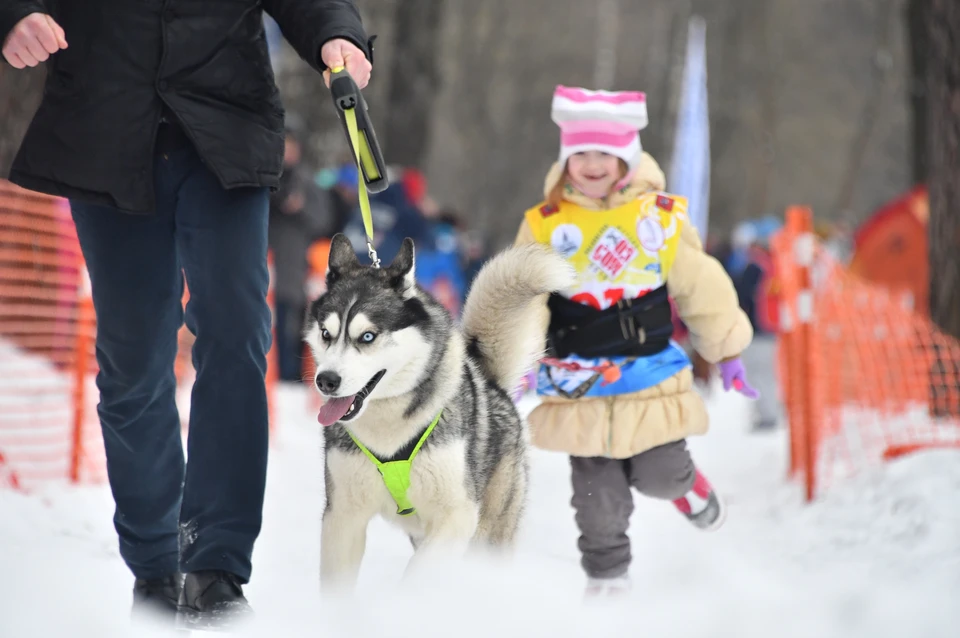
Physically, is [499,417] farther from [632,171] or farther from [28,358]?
[28,358]

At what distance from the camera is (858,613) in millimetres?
2422

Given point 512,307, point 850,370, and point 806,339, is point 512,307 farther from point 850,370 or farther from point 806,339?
point 850,370

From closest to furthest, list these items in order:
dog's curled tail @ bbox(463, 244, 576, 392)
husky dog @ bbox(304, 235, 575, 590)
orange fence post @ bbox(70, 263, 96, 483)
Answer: husky dog @ bbox(304, 235, 575, 590), dog's curled tail @ bbox(463, 244, 576, 392), orange fence post @ bbox(70, 263, 96, 483)

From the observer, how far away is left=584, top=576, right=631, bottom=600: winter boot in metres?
3.62

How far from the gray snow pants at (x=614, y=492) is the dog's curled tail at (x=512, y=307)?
52 centimetres

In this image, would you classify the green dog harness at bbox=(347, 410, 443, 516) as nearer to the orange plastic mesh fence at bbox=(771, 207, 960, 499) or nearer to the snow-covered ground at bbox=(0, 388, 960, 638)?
the snow-covered ground at bbox=(0, 388, 960, 638)

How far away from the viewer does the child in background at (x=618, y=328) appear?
147 inches

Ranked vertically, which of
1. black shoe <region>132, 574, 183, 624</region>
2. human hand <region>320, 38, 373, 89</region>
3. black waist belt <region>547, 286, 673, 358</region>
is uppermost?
human hand <region>320, 38, 373, 89</region>

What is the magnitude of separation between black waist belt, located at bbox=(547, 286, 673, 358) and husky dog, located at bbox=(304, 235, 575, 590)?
655 mm

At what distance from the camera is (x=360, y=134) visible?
2758 mm

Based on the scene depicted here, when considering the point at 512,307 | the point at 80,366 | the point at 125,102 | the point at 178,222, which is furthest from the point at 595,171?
the point at 80,366

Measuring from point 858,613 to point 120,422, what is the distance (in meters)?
1.88

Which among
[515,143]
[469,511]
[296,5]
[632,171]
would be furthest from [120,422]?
[515,143]

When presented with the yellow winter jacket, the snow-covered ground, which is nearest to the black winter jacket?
the snow-covered ground
